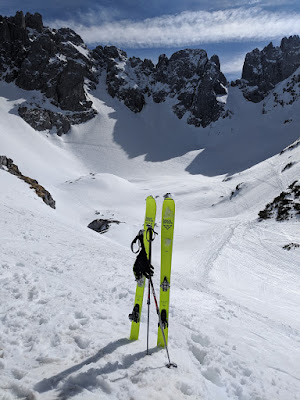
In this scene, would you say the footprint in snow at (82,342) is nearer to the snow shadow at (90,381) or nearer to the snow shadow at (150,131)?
the snow shadow at (90,381)

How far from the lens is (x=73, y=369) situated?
4770 millimetres

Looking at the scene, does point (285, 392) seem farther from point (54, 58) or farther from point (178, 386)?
point (54, 58)

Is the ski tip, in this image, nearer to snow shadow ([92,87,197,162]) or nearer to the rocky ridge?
snow shadow ([92,87,197,162])

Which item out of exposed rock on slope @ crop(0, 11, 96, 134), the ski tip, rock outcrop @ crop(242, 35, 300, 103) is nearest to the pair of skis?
the ski tip

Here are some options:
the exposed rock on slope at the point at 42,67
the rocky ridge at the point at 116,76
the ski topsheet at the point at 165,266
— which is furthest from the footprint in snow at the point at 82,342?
the exposed rock on slope at the point at 42,67

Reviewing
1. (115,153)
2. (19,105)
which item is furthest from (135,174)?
(19,105)

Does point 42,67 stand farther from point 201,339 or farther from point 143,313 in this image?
point 201,339

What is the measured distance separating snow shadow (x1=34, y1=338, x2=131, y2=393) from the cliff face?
119 metres

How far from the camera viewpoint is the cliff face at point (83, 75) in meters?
124

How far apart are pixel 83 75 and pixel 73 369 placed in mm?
149279

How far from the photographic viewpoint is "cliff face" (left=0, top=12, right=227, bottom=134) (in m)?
124

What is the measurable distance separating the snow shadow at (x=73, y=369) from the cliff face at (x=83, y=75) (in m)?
119

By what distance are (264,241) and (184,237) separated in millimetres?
8000

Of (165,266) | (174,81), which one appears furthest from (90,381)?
(174,81)
